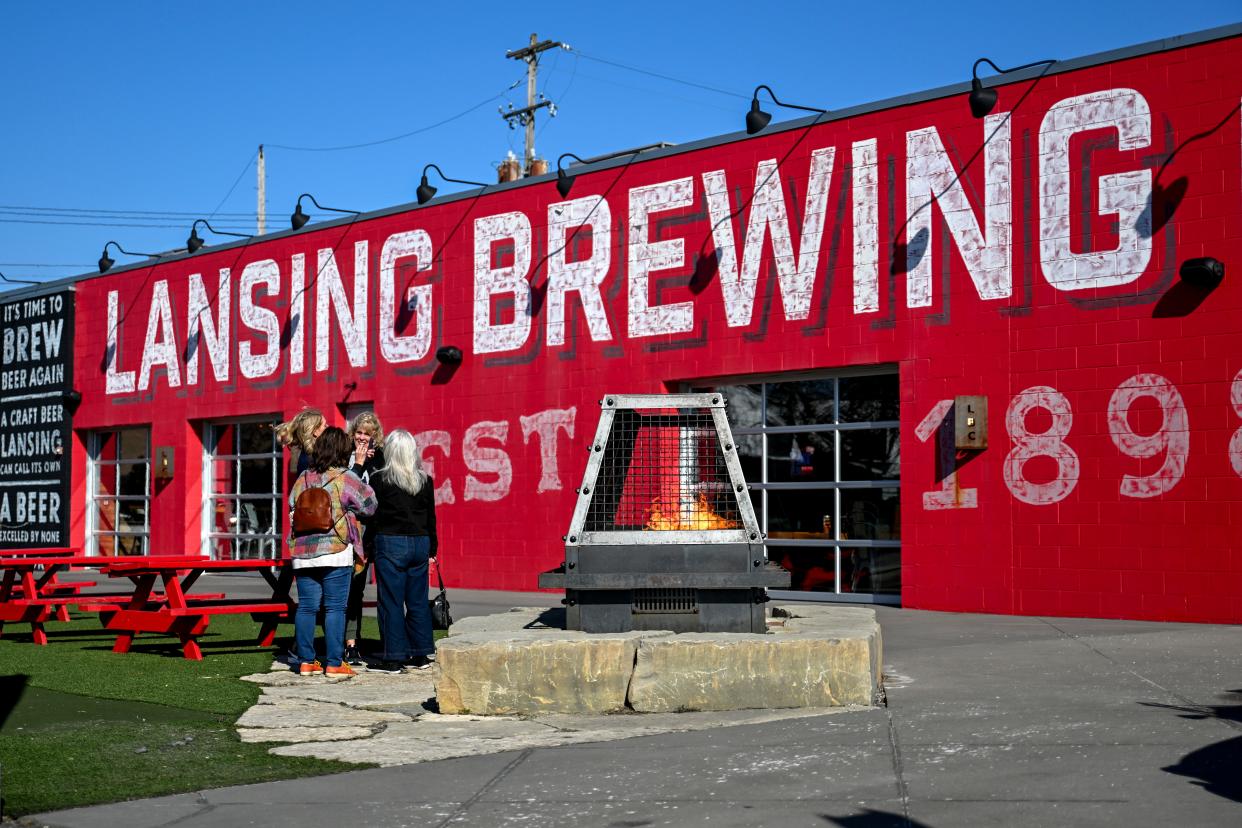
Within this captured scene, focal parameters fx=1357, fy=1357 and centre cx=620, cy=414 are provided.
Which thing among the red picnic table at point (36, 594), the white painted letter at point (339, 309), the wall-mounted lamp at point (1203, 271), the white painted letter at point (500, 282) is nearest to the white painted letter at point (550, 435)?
the white painted letter at point (500, 282)

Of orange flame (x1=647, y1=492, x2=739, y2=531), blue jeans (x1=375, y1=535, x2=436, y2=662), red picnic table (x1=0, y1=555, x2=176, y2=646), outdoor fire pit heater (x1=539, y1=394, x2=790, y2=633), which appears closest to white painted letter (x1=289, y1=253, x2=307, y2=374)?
red picnic table (x1=0, y1=555, x2=176, y2=646)

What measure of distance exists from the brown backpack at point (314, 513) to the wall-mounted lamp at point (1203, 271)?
804 centimetres

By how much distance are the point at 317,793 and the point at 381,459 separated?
15.1 ft

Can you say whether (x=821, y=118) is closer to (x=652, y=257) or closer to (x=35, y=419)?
(x=652, y=257)

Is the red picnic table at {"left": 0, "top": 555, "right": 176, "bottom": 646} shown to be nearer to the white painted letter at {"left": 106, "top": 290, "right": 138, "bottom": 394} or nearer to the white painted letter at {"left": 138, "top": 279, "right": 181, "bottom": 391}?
the white painted letter at {"left": 138, "top": 279, "right": 181, "bottom": 391}

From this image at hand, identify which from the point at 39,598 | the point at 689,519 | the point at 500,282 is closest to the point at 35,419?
the point at 500,282

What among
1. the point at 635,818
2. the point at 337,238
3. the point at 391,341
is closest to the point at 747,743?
the point at 635,818

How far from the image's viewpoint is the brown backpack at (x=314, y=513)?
29.9 feet

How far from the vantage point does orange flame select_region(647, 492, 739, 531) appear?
27.3ft

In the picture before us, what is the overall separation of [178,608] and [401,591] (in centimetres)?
221

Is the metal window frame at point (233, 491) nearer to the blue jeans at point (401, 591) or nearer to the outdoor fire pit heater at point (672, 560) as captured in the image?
the blue jeans at point (401, 591)

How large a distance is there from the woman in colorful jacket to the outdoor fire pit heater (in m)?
1.78

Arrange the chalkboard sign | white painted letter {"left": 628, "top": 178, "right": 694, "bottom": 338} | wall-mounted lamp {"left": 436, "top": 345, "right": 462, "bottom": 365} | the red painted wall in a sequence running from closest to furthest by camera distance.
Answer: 1. the red painted wall
2. white painted letter {"left": 628, "top": 178, "right": 694, "bottom": 338}
3. wall-mounted lamp {"left": 436, "top": 345, "right": 462, "bottom": 365}
4. the chalkboard sign

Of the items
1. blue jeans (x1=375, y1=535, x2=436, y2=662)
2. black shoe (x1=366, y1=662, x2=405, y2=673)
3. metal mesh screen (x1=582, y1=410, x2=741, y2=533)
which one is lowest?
black shoe (x1=366, y1=662, x2=405, y2=673)
